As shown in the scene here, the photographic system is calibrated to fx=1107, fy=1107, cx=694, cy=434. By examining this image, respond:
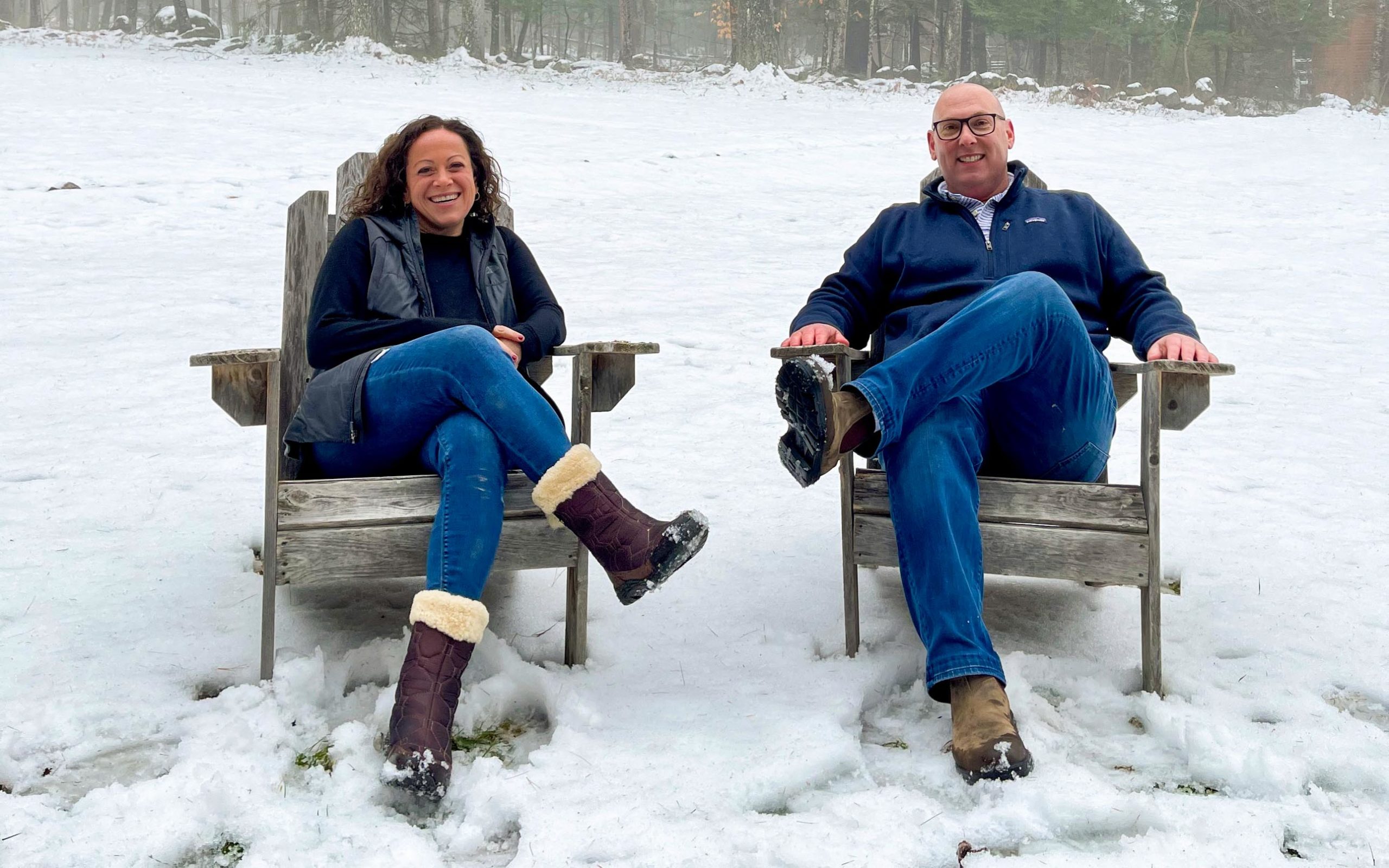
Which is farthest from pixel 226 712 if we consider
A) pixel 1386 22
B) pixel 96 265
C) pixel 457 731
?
pixel 1386 22

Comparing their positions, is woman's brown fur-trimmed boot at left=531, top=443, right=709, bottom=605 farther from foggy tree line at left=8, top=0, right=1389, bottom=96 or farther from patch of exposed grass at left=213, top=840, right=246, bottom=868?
foggy tree line at left=8, top=0, right=1389, bottom=96

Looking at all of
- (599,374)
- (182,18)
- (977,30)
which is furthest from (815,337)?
(977,30)

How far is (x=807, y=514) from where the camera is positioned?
367cm

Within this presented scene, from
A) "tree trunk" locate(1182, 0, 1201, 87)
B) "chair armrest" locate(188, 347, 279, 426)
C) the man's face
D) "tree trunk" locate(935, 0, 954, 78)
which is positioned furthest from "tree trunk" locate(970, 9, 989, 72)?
"chair armrest" locate(188, 347, 279, 426)

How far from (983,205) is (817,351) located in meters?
0.80

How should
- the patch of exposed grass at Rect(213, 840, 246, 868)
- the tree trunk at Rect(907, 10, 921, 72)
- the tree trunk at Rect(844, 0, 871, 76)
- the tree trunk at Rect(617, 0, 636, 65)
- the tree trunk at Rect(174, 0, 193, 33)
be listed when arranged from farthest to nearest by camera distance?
the tree trunk at Rect(907, 10, 921, 72) → the tree trunk at Rect(617, 0, 636, 65) → the tree trunk at Rect(844, 0, 871, 76) → the tree trunk at Rect(174, 0, 193, 33) → the patch of exposed grass at Rect(213, 840, 246, 868)

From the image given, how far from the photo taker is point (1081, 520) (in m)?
2.51

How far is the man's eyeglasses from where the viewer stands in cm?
298

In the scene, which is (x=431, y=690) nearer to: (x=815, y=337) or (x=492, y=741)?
(x=492, y=741)

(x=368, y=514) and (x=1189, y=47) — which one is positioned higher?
(x=1189, y=47)

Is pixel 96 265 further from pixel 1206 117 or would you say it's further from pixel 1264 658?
pixel 1206 117

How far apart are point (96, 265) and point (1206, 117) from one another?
17177 mm

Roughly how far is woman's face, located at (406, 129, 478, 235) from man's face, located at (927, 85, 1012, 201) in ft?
4.11

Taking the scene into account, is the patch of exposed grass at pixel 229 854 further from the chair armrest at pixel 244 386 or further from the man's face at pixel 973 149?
the man's face at pixel 973 149
